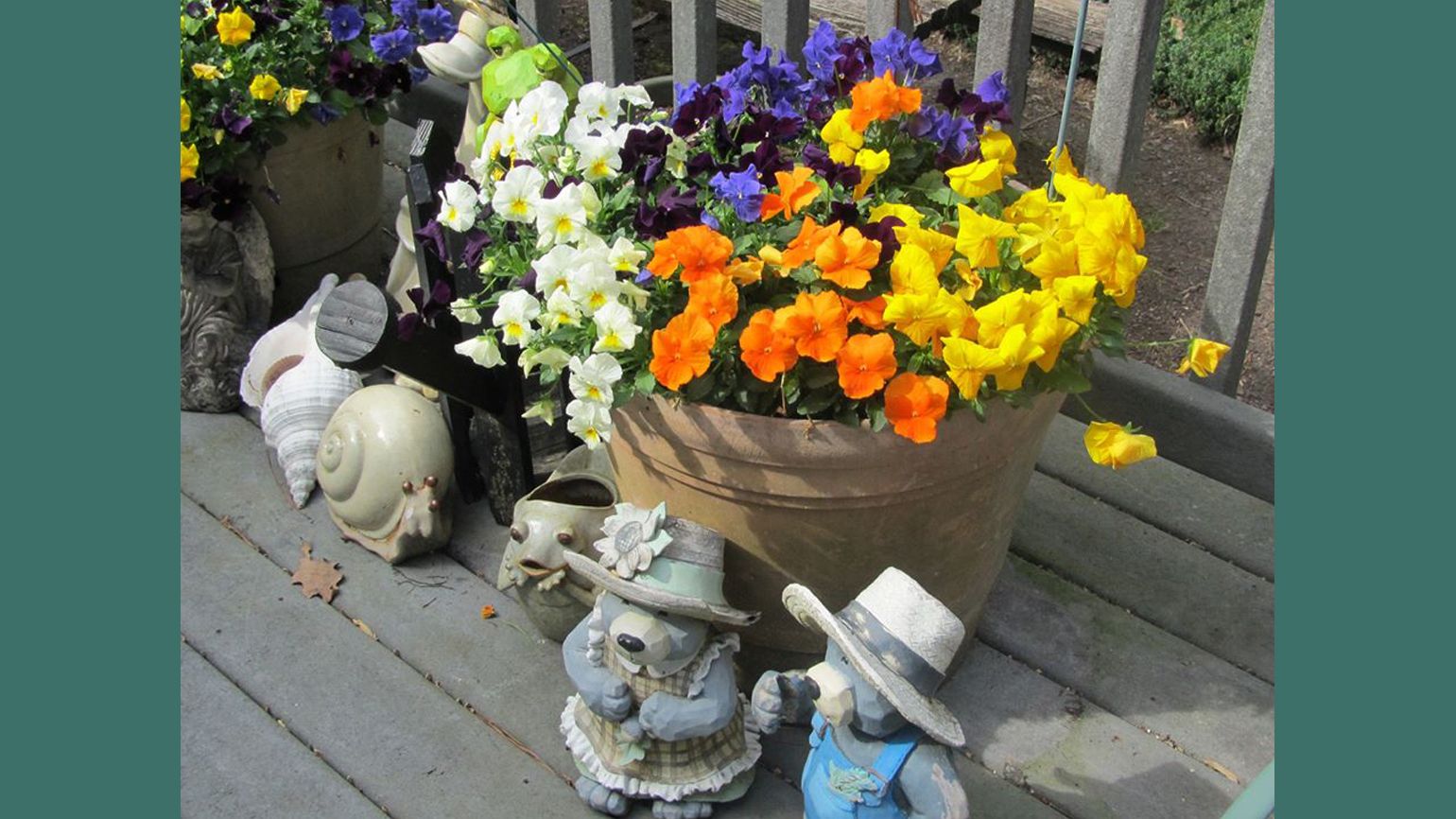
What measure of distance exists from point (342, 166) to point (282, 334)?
1.45 ft

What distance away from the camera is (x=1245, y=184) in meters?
2.69

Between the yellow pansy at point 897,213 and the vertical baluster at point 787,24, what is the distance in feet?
2.63

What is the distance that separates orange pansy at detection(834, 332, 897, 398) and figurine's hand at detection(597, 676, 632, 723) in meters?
0.56

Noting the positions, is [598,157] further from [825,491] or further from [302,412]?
[302,412]

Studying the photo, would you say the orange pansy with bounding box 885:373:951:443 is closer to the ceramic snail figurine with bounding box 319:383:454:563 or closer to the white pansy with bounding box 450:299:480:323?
the white pansy with bounding box 450:299:480:323

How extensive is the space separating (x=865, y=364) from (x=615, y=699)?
617 mm

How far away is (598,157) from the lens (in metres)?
2.23

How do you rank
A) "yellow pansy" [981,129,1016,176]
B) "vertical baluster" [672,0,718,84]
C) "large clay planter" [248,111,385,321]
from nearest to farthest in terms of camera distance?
"yellow pansy" [981,129,1016,176]
"vertical baluster" [672,0,718,84]
"large clay planter" [248,111,385,321]

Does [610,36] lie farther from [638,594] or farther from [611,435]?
[638,594]

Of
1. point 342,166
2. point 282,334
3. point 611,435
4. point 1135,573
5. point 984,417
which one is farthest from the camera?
point 342,166

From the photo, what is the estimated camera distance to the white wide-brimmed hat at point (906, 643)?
1.98 m

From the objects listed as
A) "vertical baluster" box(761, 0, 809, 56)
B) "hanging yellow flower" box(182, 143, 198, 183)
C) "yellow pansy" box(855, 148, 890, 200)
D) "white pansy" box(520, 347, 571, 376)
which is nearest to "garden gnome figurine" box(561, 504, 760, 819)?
"white pansy" box(520, 347, 571, 376)

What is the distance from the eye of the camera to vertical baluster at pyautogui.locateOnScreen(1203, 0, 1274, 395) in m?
2.61

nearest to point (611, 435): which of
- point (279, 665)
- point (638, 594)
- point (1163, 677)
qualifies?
point (638, 594)
